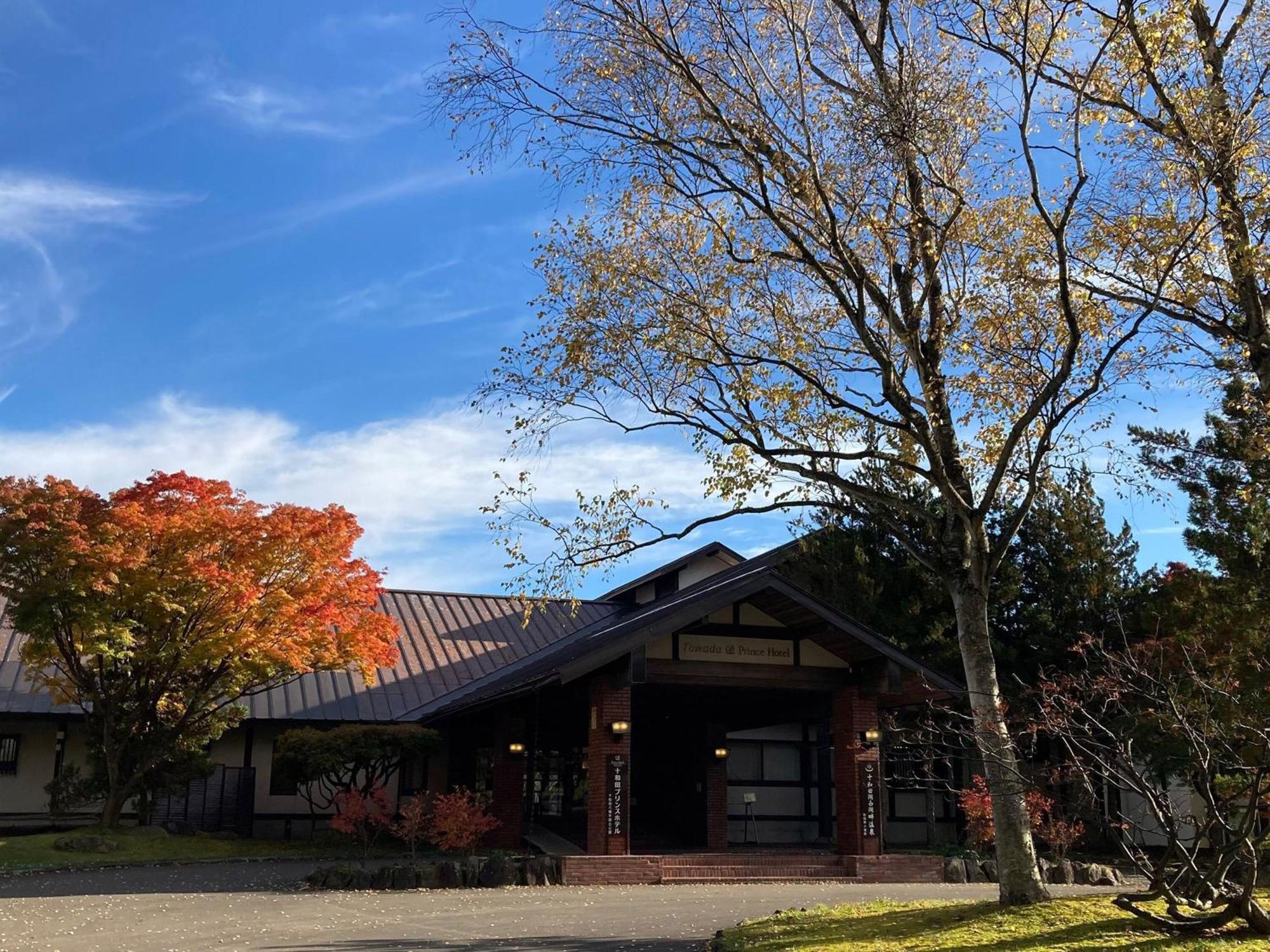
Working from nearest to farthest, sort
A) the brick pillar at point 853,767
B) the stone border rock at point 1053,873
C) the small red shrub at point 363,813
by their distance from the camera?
1. the stone border rock at point 1053,873
2. the brick pillar at point 853,767
3. the small red shrub at point 363,813

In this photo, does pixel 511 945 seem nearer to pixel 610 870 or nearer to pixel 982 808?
pixel 610 870

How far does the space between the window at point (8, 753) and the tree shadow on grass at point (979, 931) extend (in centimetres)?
1974

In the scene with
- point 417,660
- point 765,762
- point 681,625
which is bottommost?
point 765,762

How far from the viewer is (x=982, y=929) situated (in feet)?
30.4

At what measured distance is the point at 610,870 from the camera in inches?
672

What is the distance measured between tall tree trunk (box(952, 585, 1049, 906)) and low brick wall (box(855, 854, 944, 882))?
8.41m

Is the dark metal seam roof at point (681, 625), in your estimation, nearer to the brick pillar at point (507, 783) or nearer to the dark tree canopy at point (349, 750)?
the brick pillar at point (507, 783)

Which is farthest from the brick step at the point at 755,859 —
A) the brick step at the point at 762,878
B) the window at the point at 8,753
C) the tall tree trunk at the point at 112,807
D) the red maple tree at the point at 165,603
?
the window at the point at 8,753

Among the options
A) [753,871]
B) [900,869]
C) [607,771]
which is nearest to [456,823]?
[607,771]

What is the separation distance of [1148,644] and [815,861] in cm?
894

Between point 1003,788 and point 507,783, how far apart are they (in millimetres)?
13845

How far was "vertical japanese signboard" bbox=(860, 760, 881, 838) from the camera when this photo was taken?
19234mm

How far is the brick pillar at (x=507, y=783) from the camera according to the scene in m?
22.2

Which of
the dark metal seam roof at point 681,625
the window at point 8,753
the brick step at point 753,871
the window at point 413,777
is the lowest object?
the brick step at point 753,871
